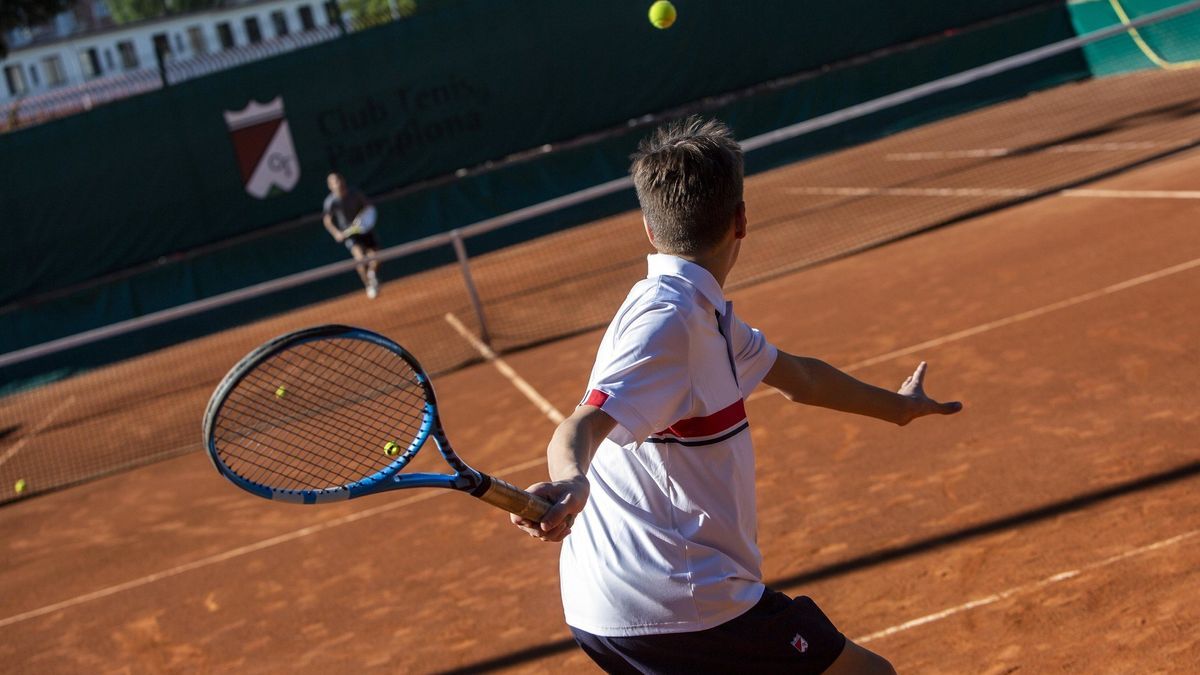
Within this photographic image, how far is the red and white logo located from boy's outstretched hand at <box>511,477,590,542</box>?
0.59m

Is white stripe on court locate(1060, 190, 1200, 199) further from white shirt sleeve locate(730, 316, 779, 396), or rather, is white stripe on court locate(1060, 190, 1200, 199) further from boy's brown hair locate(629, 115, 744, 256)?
boy's brown hair locate(629, 115, 744, 256)

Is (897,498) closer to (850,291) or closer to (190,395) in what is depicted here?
(850,291)

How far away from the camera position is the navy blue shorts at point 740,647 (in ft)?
7.27

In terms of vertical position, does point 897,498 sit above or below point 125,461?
above

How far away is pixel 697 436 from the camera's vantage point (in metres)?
2.21

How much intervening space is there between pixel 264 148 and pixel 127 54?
49.8 m

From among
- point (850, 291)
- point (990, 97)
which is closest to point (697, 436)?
point (850, 291)

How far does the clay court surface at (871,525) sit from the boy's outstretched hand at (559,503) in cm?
211

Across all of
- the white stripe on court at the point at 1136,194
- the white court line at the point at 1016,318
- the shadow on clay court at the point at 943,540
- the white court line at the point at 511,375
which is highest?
the shadow on clay court at the point at 943,540

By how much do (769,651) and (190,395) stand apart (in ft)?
34.1

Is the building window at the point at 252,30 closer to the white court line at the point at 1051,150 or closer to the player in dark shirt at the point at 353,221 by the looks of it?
the player in dark shirt at the point at 353,221

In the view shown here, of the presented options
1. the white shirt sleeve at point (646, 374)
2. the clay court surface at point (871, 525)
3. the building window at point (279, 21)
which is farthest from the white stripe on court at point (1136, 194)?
the building window at point (279, 21)

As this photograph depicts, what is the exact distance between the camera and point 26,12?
103ft

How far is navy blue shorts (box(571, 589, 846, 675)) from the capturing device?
2.22 metres
